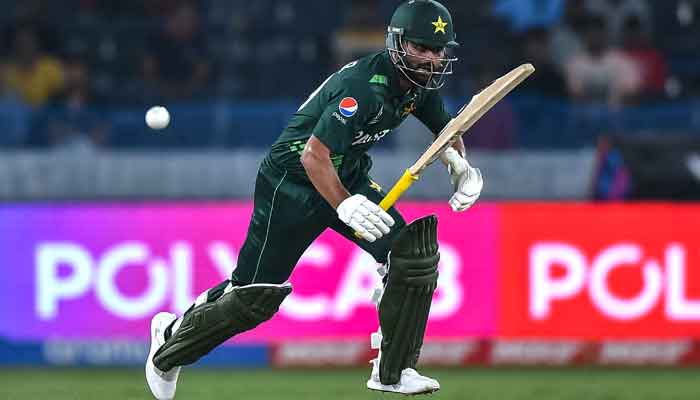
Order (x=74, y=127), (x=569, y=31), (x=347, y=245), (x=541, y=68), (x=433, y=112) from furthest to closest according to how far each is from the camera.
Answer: (x=569, y=31)
(x=541, y=68)
(x=74, y=127)
(x=347, y=245)
(x=433, y=112)

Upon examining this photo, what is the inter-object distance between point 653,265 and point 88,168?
10.9 ft

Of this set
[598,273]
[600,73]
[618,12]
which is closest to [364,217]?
[598,273]

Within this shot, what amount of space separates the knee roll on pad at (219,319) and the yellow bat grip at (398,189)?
516 mm

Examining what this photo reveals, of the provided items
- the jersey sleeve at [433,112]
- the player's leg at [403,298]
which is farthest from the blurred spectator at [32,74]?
the player's leg at [403,298]

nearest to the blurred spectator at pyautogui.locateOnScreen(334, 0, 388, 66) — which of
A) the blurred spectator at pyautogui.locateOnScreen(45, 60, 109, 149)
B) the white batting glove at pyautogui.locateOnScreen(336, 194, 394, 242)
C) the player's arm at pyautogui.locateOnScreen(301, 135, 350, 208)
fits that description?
the blurred spectator at pyautogui.locateOnScreen(45, 60, 109, 149)

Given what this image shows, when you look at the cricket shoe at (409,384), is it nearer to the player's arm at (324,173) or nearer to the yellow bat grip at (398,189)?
the yellow bat grip at (398,189)

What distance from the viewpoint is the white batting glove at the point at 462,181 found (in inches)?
213

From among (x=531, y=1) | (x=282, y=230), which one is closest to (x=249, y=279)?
(x=282, y=230)

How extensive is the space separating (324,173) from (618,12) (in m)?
5.64

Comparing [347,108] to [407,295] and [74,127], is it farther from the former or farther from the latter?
[74,127]

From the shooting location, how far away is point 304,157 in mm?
5109

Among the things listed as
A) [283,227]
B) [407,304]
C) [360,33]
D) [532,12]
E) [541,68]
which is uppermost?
[532,12]

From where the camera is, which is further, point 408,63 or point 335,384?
point 335,384

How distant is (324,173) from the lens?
199 inches
